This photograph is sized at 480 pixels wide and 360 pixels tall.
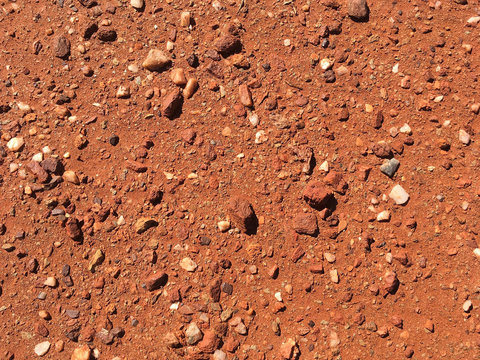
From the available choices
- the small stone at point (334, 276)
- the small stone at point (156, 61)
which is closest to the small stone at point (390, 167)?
the small stone at point (334, 276)

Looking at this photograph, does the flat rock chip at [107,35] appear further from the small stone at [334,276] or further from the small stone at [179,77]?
the small stone at [334,276]

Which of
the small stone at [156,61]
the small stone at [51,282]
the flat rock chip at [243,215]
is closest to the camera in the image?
the flat rock chip at [243,215]

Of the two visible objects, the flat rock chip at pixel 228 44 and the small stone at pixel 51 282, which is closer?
the small stone at pixel 51 282

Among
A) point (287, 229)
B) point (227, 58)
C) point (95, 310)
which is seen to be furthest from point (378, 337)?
point (227, 58)

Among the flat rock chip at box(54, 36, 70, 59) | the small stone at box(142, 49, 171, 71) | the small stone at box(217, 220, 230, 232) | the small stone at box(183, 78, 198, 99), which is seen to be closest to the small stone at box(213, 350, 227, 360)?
the small stone at box(217, 220, 230, 232)

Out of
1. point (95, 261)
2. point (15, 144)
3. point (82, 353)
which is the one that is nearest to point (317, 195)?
point (95, 261)

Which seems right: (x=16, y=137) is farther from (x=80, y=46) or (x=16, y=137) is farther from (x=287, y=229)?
(x=287, y=229)
